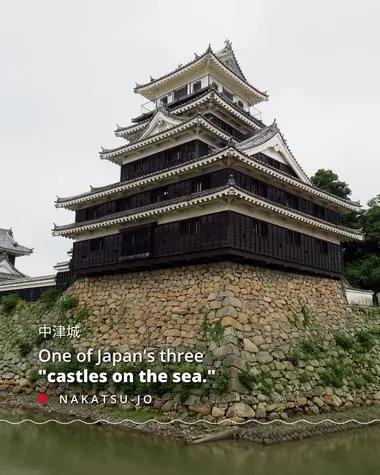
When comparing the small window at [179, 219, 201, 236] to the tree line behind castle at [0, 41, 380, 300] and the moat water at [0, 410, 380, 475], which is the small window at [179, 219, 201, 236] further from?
the moat water at [0, 410, 380, 475]


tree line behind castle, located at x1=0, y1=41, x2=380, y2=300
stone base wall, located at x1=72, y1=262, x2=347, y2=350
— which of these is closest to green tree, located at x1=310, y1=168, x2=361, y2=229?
tree line behind castle, located at x1=0, y1=41, x2=380, y2=300

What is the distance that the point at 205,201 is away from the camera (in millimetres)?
19156

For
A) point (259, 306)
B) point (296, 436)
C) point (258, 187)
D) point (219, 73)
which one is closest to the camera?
point (296, 436)

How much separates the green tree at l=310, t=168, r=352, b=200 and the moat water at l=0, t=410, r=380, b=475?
2146 centimetres

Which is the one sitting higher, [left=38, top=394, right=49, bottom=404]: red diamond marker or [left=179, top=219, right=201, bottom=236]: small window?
[left=179, top=219, right=201, bottom=236]: small window

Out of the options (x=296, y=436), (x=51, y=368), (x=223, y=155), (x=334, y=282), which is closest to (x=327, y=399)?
(x=296, y=436)

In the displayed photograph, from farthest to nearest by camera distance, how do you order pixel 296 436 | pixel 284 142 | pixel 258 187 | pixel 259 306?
1. pixel 284 142
2. pixel 258 187
3. pixel 259 306
4. pixel 296 436

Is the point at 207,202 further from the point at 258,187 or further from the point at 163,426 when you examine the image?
the point at 163,426

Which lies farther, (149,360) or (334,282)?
(334,282)

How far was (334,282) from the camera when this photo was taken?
2489 cm

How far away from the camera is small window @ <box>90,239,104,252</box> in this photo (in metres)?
24.5

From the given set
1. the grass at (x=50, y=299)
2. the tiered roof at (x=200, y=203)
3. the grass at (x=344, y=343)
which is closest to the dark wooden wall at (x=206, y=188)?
the tiered roof at (x=200, y=203)

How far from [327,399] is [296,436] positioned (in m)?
3.80

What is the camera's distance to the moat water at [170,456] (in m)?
12.2
